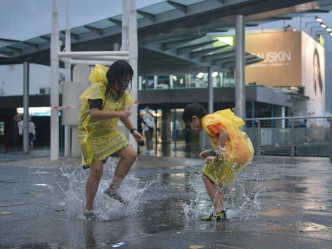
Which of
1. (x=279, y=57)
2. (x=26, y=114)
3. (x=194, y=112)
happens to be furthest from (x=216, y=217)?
(x=279, y=57)

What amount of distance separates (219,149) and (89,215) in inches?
58.8

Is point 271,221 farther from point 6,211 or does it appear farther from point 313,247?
point 6,211

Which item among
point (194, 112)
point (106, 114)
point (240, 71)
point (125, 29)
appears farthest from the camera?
point (240, 71)

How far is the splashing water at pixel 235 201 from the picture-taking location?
5.60m

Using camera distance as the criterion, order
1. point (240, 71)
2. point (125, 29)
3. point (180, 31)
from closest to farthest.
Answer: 1. point (125, 29)
2. point (240, 71)
3. point (180, 31)

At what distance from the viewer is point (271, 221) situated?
523 centimetres

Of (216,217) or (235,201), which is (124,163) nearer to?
(216,217)

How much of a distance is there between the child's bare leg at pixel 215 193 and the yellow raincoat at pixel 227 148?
0.05m

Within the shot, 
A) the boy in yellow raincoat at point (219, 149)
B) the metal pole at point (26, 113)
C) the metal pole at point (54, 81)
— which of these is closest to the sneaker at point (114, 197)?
the boy in yellow raincoat at point (219, 149)

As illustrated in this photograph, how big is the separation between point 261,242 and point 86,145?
215 centimetres

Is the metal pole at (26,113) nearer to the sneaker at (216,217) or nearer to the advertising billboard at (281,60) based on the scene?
the sneaker at (216,217)

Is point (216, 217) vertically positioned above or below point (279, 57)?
below

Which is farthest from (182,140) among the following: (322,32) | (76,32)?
(322,32)

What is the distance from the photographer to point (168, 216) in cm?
553
